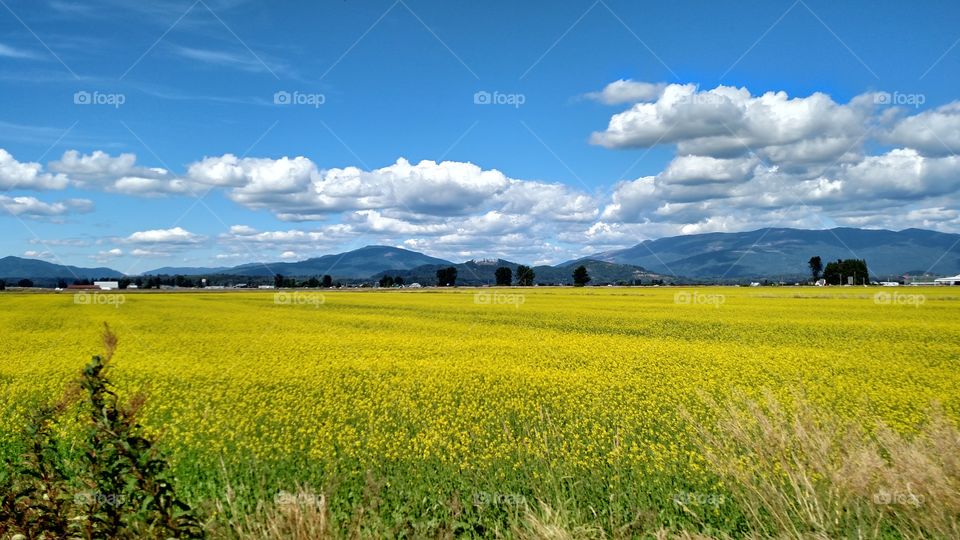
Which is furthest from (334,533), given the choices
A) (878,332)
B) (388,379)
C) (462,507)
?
(878,332)

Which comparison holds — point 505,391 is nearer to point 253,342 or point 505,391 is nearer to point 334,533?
point 334,533

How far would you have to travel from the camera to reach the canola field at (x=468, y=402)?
7.82m

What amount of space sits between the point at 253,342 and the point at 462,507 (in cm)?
1849

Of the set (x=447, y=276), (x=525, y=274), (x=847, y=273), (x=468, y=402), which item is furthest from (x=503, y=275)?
(x=468, y=402)

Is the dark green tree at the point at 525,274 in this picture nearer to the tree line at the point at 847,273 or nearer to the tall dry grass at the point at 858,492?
the tree line at the point at 847,273
